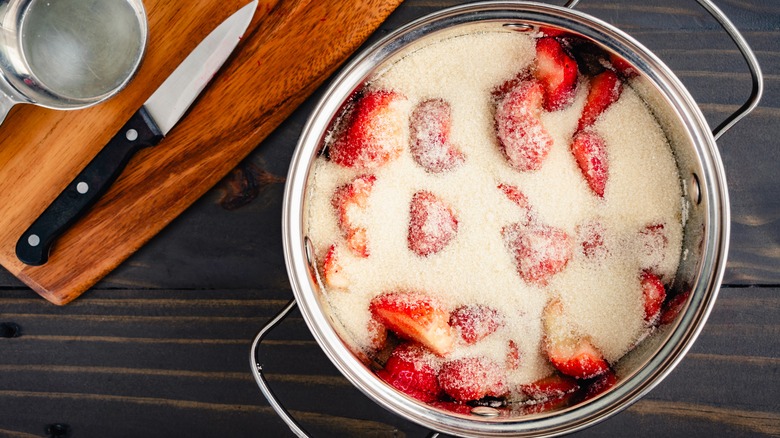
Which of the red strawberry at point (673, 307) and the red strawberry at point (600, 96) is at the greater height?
the red strawberry at point (600, 96)

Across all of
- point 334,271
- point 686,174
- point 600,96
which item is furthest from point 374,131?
point 686,174

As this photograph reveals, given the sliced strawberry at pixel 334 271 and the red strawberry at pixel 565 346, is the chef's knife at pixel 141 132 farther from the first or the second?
the red strawberry at pixel 565 346

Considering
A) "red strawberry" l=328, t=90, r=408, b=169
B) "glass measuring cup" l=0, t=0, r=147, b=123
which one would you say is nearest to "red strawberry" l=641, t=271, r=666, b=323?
"red strawberry" l=328, t=90, r=408, b=169

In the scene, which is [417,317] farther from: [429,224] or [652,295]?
[652,295]

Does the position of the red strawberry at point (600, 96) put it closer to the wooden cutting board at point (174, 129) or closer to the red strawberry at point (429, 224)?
the red strawberry at point (429, 224)

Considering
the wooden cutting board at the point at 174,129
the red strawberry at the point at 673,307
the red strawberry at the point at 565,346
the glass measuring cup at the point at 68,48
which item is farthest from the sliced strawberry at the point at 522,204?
the glass measuring cup at the point at 68,48

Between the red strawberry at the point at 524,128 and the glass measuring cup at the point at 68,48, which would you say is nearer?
the red strawberry at the point at 524,128

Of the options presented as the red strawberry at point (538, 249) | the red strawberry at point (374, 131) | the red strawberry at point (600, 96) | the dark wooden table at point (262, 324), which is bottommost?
the dark wooden table at point (262, 324)

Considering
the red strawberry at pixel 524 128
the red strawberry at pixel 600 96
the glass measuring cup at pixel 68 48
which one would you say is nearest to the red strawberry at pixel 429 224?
the red strawberry at pixel 524 128
